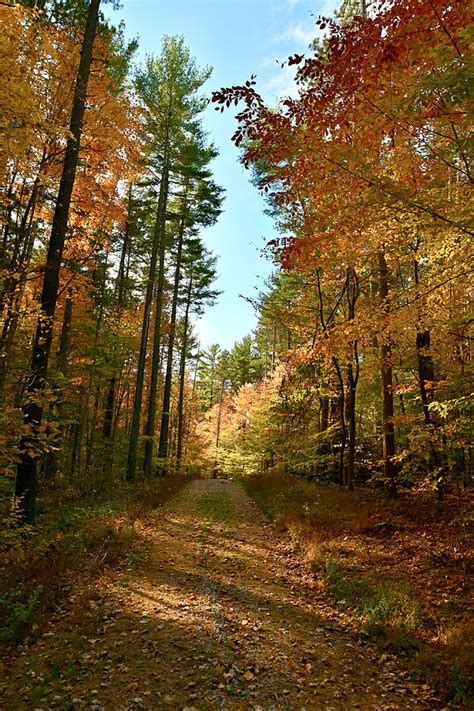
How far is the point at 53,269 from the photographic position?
8531mm

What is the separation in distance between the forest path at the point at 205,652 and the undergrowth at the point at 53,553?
35cm

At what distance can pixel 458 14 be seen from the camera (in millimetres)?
3732

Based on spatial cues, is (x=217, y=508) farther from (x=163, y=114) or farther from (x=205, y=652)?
(x=163, y=114)

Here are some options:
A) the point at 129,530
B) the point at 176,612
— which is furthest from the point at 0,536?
the point at 176,612

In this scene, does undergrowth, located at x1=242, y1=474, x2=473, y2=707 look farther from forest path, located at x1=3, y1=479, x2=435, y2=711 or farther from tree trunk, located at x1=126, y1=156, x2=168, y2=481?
tree trunk, located at x1=126, y1=156, x2=168, y2=481

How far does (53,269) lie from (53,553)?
571 cm

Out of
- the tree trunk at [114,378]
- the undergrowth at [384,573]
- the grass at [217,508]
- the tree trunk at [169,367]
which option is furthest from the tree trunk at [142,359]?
the undergrowth at [384,573]

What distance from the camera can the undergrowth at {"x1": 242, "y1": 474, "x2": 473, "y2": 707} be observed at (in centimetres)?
464

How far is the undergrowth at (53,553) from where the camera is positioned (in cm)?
511

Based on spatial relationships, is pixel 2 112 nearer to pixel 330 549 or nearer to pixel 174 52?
pixel 330 549

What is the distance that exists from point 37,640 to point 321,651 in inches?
141

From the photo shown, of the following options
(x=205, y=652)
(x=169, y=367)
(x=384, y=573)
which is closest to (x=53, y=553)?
(x=205, y=652)

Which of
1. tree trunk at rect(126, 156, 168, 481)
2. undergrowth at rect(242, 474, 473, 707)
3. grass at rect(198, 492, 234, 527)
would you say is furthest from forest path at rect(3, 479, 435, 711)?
tree trunk at rect(126, 156, 168, 481)

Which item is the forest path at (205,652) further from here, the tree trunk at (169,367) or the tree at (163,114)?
the tree trunk at (169,367)
